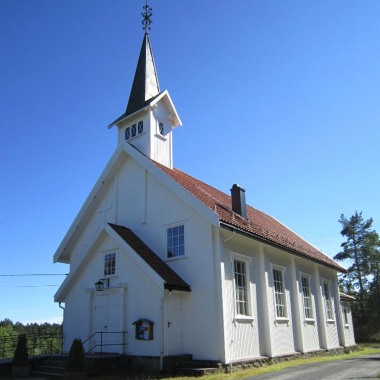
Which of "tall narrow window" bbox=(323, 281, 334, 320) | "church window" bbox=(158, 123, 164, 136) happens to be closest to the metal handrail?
"church window" bbox=(158, 123, 164, 136)

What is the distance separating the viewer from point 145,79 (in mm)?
23469

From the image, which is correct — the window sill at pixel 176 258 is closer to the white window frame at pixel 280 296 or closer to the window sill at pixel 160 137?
the white window frame at pixel 280 296

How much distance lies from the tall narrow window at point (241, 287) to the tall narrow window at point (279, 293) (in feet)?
8.54

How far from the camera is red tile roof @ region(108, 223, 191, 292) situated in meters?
14.8

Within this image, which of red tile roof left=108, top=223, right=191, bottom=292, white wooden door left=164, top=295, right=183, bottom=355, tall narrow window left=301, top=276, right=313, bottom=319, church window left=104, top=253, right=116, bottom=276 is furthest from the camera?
tall narrow window left=301, top=276, right=313, bottom=319

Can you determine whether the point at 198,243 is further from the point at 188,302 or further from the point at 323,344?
the point at 323,344

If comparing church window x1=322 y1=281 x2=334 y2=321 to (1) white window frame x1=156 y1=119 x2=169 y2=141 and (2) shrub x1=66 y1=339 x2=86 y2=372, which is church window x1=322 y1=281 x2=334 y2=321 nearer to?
(1) white window frame x1=156 y1=119 x2=169 y2=141

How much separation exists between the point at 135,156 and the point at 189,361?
368 inches

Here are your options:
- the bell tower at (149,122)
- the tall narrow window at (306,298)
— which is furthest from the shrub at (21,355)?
the tall narrow window at (306,298)

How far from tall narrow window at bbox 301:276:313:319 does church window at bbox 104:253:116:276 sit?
10403 mm

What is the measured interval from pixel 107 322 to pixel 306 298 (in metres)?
11.0

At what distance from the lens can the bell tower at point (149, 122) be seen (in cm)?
2062

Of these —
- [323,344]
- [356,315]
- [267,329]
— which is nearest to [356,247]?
[356,315]

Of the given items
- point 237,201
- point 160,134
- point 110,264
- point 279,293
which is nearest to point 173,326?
point 110,264
